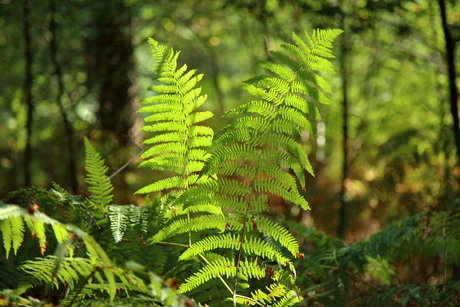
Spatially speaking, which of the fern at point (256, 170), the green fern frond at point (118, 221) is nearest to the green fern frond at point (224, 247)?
the fern at point (256, 170)

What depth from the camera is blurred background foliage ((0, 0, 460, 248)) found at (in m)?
3.21

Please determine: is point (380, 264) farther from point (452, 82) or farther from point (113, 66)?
point (113, 66)

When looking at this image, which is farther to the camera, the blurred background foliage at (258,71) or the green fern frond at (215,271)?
the blurred background foliage at (258,71)

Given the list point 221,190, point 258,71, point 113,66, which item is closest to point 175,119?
point 221,190

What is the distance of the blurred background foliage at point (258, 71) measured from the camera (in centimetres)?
321

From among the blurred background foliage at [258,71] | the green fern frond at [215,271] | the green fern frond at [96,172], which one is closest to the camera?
the green fern frond at [215,271]

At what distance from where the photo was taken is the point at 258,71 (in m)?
4.44

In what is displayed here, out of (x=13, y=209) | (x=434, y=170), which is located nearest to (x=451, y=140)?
(x=434, y=170)

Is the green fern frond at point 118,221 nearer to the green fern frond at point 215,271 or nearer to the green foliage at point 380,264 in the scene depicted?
the green fern frond at point 215,271

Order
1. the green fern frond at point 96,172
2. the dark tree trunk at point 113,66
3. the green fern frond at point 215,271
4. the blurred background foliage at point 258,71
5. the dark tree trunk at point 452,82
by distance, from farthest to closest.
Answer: the dark tree trunk at point 113,66 → the blurred background foliage at point 258,71 → the dark tree trunk at point 452,82 → the green fern frond at point 96,172 → the green fern frond at point 215,271

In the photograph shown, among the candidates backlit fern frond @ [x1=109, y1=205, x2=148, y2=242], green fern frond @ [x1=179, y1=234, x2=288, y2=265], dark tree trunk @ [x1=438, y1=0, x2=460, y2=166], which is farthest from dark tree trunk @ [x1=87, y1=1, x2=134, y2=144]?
green fern frond @ [x1=179, y1=234, x2=288, y2=265]

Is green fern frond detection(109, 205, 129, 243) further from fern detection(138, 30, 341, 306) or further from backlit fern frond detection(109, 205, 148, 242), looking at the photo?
fern detection(138, 30, 341, 306)

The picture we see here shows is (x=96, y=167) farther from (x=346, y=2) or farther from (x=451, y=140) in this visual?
(x=346, y=2)

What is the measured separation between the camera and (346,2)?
403 cm
